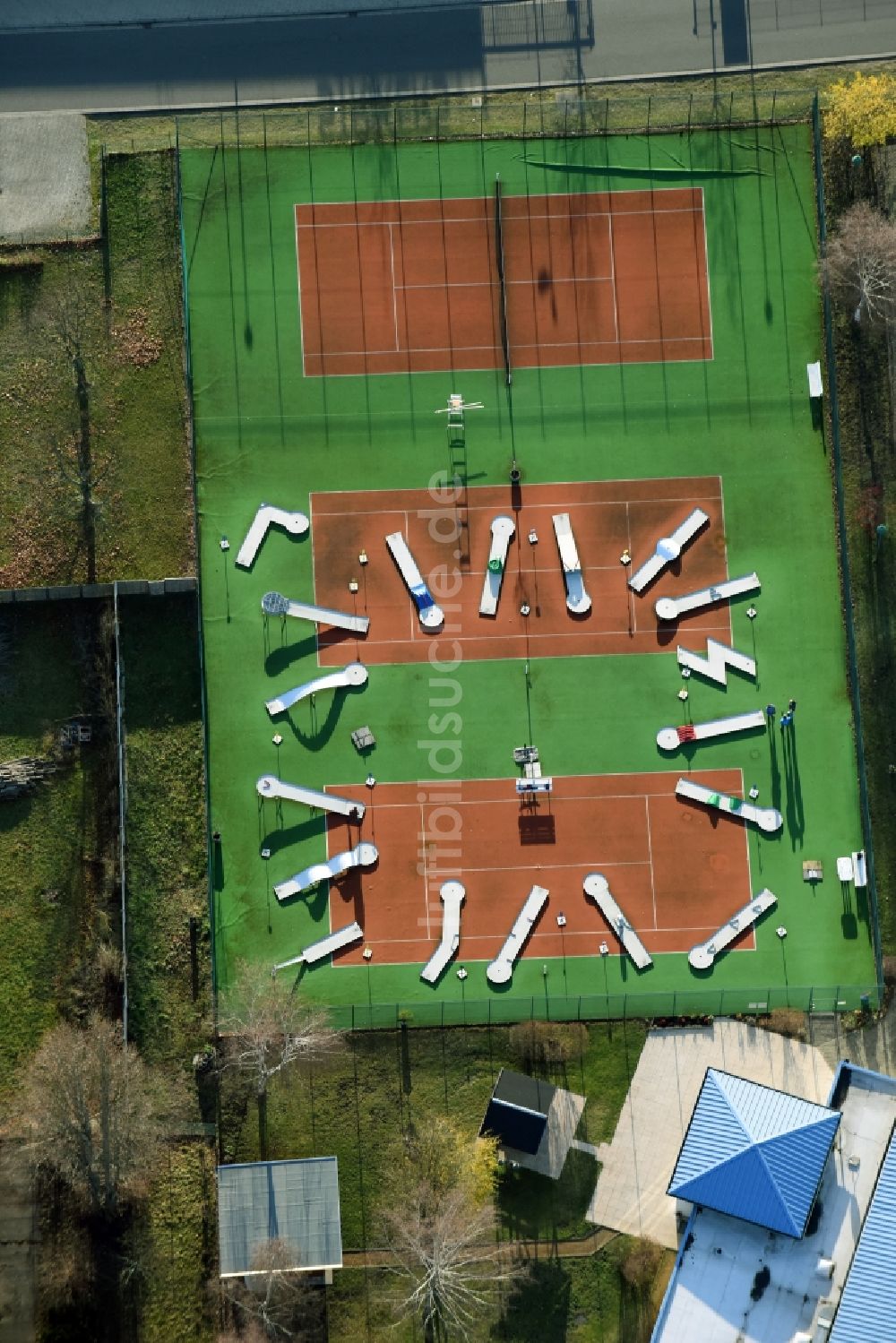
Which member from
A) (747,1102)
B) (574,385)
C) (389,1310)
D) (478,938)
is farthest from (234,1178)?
(574,385)

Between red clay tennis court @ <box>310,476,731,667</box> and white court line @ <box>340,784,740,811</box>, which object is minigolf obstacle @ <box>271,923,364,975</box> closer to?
white court line @ <box>340,784,740,811</box>

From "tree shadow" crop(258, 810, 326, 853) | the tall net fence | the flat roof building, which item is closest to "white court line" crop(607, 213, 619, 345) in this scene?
the tall net fence

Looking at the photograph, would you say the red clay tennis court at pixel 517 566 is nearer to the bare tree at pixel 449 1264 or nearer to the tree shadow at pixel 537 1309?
the bare tree at pixel 449 1264

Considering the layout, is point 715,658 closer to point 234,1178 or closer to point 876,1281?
point 876,1281

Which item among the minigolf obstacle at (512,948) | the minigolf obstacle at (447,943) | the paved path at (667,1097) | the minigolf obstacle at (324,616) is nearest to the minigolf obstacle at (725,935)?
the paved path at (667,1097)

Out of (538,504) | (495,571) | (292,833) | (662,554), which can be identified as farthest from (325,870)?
(662,554)

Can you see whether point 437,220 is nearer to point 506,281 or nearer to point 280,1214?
point 506,281
